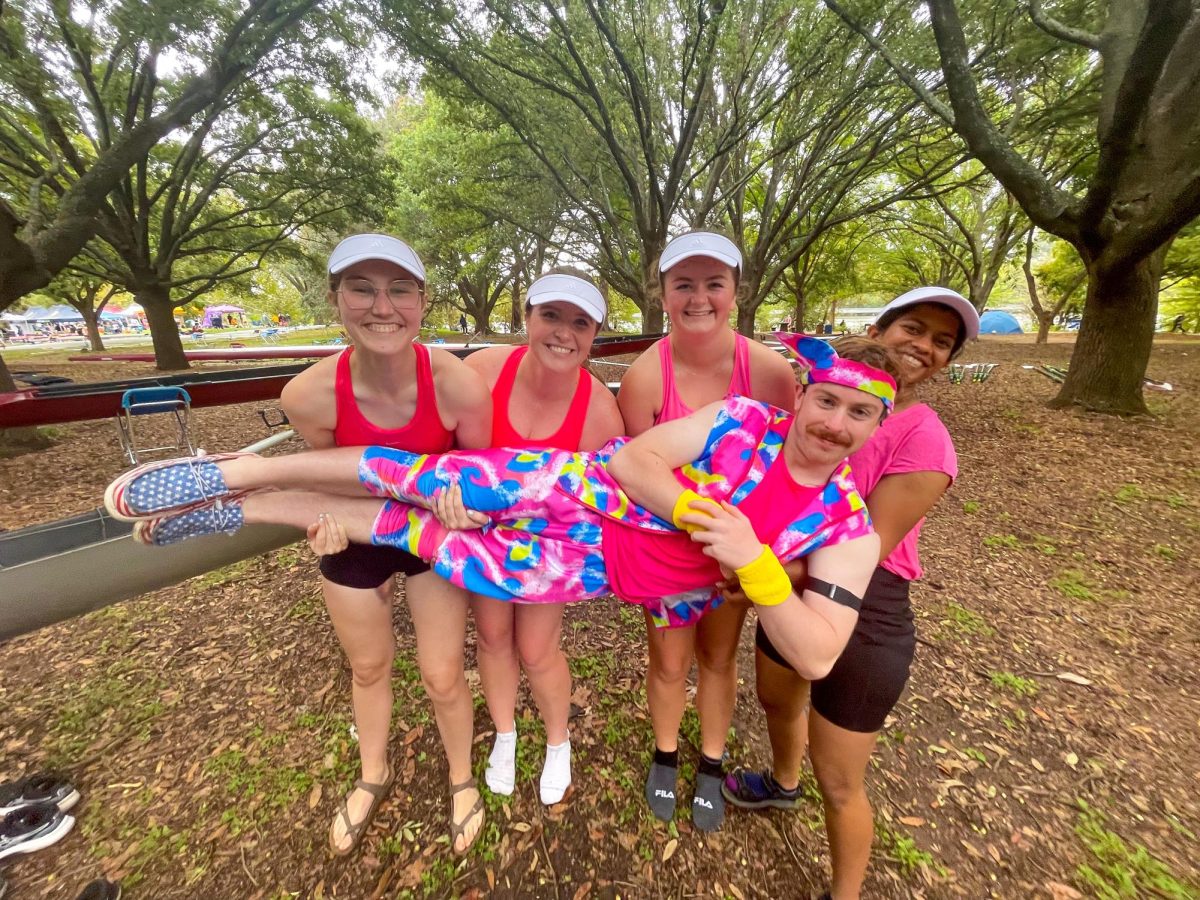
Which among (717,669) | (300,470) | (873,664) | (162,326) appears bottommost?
(717,669)

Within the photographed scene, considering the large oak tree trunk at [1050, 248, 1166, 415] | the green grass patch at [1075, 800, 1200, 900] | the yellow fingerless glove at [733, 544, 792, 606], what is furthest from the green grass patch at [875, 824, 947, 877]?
the large oak tree trunk at [1050, 248, 1166, 415]

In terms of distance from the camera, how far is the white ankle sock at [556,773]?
2309mm

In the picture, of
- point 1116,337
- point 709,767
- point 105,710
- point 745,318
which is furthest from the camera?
point 745,318

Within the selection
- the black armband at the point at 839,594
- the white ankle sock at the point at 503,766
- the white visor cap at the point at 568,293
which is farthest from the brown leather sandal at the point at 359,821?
the white visor cap at the point at 568,293

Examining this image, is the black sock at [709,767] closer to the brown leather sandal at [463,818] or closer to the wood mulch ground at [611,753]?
the wood mulch ground at [611,753]

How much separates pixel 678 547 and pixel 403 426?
1181 millimetres

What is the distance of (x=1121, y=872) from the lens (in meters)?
2.00

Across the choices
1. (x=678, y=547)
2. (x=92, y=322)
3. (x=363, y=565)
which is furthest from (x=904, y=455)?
(x=92, y=322)

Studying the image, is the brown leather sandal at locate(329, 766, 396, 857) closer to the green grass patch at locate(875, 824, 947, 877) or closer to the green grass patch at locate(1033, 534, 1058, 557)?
the green grass patch at locate(875, 824, 947, 877)

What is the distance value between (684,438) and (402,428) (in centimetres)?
112

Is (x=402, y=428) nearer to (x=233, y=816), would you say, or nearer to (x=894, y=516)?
(x=894, y=516)

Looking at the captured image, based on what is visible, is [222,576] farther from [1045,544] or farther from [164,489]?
[1045,544]

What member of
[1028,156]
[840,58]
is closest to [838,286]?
[1028,156]

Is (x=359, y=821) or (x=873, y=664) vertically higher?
(x=873, y=664)
